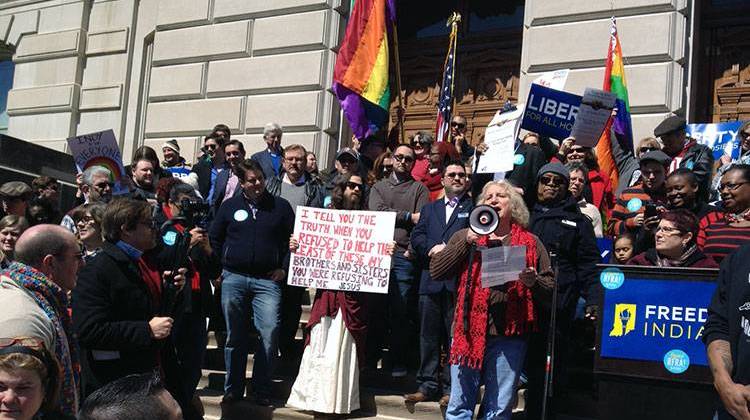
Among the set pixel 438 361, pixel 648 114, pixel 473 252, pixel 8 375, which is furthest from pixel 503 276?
pixel 648 114

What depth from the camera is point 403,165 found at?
25.7 feet

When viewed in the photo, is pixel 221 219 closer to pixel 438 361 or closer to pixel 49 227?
pixel 438 361

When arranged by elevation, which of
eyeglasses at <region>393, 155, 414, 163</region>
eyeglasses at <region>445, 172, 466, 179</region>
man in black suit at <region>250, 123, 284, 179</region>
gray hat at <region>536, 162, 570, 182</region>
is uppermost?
man in black suit at <region>250, 123, 284, 179</region>

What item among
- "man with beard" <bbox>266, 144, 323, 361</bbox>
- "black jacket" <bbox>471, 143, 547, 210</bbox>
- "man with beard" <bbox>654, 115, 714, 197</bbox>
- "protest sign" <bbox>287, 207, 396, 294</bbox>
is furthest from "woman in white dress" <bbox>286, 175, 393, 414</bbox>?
"man with beard" <bbox>654, 115, 714, 197</bbox>

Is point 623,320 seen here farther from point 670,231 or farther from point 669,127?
point 669,127

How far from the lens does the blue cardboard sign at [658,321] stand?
16.0ft

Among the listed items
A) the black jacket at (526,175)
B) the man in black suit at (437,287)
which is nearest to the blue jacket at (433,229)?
the man in black suit at (437,287)

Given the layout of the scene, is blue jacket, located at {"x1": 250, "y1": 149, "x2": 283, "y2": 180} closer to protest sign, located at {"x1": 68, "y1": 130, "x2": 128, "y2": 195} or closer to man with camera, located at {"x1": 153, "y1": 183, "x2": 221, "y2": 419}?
protest sign, located at {"x1": 68, "y1": 130, "x2": 128, "y2": 195}

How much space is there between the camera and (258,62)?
13.5 m

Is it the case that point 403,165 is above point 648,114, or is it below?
below

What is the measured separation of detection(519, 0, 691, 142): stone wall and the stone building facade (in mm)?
14

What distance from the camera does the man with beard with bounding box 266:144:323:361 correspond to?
797cm

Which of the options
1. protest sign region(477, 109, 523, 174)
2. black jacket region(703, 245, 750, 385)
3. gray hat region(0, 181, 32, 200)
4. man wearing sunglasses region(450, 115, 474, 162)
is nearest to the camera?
black jacket region(703, 245, 750, 385)

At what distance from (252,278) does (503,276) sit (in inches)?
103
